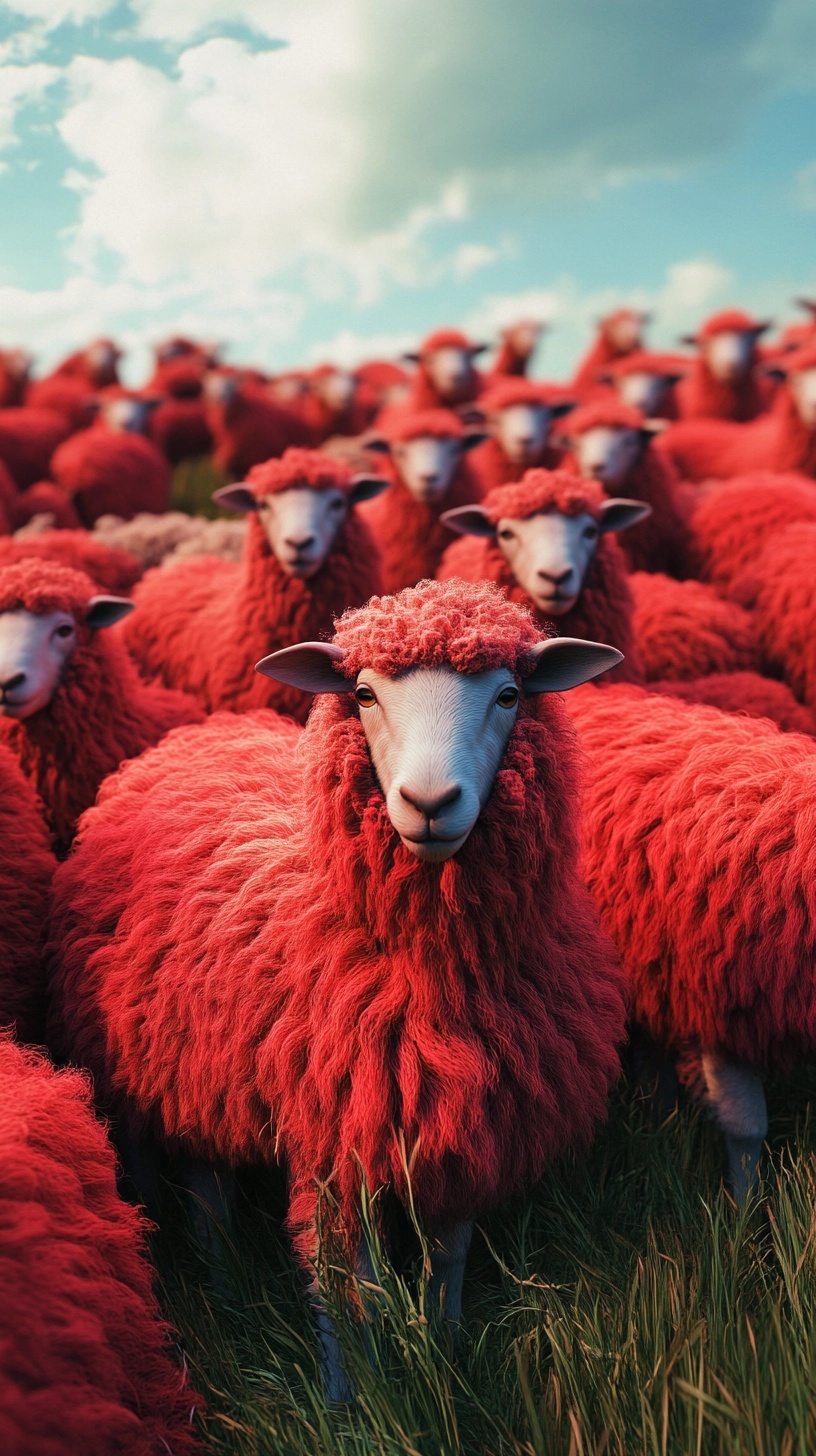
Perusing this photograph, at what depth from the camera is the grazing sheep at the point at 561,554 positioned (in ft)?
14.3

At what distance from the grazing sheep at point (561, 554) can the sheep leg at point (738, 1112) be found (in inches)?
72.0

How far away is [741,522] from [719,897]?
12.8ft

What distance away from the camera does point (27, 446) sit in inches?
471

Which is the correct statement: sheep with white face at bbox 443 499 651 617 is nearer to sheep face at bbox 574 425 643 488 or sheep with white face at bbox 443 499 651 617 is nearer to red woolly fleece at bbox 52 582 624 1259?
red woolly fleece at bbox 52 582 624 1259

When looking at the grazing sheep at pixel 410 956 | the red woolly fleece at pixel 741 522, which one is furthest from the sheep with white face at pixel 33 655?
the red woolly fleece at pixel 741 522

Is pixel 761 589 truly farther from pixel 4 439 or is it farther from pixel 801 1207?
pixel 4 439

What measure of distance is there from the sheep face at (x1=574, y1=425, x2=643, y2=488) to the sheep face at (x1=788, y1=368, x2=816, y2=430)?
205 cm

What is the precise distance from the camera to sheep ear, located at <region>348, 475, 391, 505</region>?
5.23 meters

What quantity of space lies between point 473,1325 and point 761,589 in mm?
4160

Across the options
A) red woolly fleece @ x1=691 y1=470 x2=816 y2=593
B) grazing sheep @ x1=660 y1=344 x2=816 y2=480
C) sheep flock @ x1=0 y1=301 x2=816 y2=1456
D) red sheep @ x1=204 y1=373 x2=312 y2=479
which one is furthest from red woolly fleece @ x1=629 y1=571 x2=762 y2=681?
red sheep @ x1=204 y1=373 x2=312 y2=479

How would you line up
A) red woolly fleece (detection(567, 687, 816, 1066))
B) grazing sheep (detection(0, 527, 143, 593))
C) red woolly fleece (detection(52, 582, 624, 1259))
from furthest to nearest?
grazing sheep (detection(0, 527, 143, 593)) → red woolly fleece (detection(567, 687, 816, 1066)) → red woolly fleece (detection(52, 582, 624, 1259))

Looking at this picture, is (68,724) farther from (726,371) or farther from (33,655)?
(726,371)

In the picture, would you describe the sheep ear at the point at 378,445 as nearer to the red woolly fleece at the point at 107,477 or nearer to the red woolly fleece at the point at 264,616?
the red woolly fleece at the point at 264,616

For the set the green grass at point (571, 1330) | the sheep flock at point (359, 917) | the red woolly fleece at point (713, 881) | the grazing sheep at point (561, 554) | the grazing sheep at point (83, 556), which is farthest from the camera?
the grazing sheep at point (83, 556)
